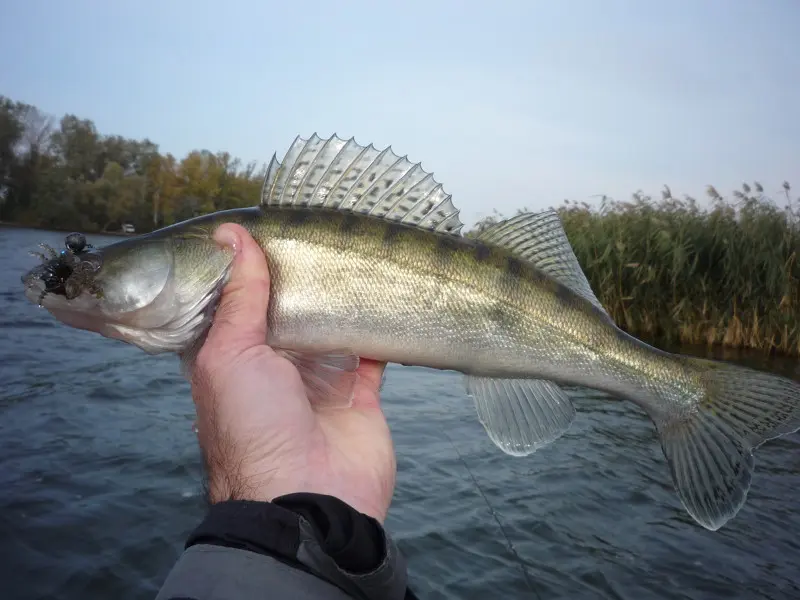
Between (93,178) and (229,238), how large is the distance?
208 feet

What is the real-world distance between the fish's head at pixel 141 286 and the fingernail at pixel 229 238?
1.8 inches

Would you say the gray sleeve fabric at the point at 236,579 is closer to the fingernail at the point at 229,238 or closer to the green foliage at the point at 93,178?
the fingernail at the point at 229,238

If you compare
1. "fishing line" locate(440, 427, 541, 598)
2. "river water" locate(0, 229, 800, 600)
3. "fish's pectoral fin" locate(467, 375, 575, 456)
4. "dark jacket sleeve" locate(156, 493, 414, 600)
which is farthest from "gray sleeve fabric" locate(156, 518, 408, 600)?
"fishing line" locate(440, 427, 541, 598)

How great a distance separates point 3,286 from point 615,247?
54.0ft

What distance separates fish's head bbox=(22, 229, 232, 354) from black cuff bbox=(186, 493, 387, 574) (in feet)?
4.24

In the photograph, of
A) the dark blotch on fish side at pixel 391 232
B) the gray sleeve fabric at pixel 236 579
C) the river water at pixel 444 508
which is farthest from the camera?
the river water at pixel 444 508

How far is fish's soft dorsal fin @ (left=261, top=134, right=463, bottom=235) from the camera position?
10.1ft

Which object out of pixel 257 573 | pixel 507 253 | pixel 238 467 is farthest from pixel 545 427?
pixel 257 573

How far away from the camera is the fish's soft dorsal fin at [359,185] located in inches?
121

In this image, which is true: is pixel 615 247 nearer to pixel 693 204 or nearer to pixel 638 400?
pixel 693 204

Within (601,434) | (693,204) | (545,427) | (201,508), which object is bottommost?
(201,508)

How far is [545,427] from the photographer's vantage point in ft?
10.2

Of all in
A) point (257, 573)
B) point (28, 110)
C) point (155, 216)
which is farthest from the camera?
point (28, 110)

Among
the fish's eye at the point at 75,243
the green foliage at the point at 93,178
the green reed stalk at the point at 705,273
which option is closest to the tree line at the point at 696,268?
the green reed stalk at the point at 705,273
